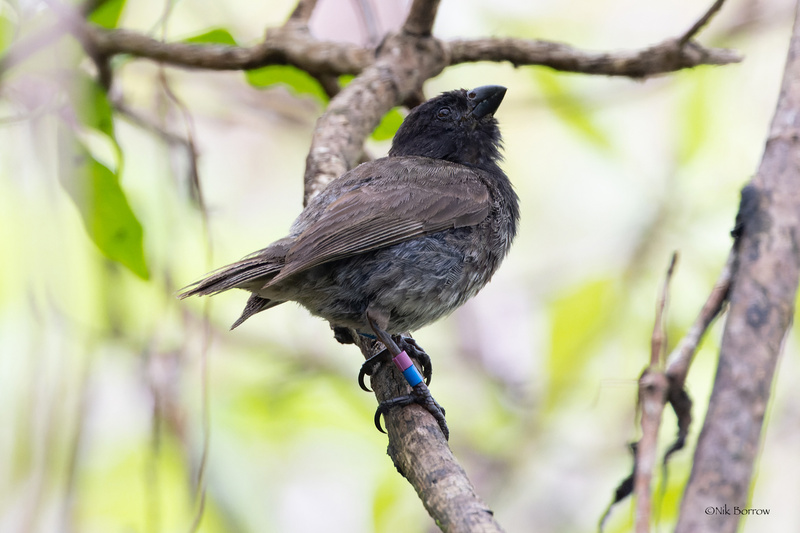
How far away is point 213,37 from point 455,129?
1.31m

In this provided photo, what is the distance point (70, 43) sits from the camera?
3.20 metres

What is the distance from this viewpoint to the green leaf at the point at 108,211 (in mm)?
2998

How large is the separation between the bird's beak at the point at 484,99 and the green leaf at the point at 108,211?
168 cm

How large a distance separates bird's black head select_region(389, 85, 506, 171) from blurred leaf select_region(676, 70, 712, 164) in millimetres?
993

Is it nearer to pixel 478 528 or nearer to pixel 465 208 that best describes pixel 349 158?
pixel 465 208

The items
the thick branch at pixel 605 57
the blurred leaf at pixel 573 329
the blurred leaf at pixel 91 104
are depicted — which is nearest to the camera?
the blurred leaf at pixel 91 104

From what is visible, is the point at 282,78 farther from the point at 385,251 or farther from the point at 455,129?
the point at 385,251

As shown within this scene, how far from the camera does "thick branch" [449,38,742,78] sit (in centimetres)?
362

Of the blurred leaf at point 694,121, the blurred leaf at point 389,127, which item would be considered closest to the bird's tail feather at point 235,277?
the blurred leaf at point 389,127

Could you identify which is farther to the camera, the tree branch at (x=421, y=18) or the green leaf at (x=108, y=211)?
the tree branch at (x=421, y=18)

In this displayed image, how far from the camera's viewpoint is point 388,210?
2.94 m

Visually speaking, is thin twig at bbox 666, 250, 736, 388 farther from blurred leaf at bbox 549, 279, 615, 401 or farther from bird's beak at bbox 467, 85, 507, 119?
bird's beak at bbox 467, 85, 507, 119

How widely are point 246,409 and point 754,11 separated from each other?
3948mm

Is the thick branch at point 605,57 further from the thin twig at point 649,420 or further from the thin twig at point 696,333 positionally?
the thin twig at point 649,420
